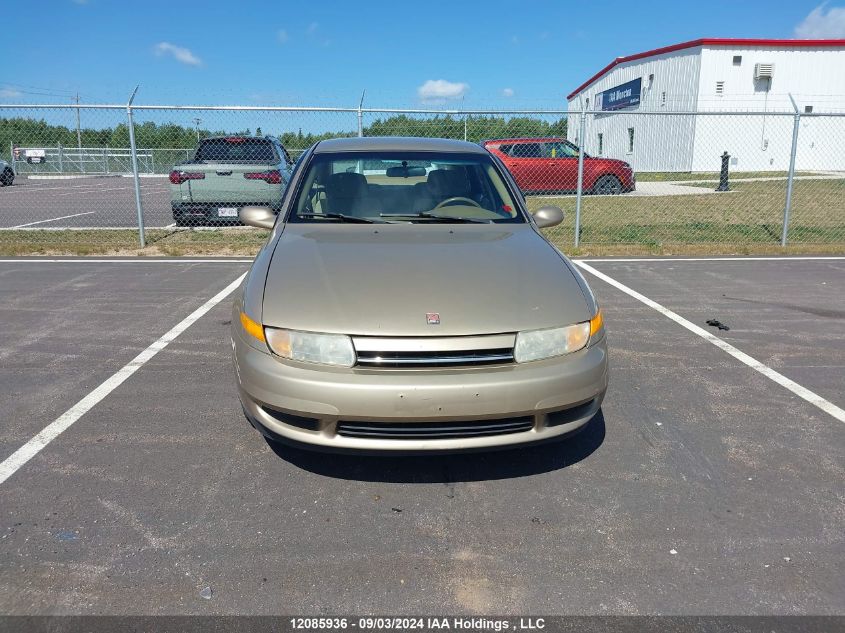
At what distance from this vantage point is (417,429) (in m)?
2.74

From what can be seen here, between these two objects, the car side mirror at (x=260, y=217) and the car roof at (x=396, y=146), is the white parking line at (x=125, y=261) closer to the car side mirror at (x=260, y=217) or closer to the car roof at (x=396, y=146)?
the car roof at (x=396, y=146)

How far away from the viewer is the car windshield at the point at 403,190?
4207mm

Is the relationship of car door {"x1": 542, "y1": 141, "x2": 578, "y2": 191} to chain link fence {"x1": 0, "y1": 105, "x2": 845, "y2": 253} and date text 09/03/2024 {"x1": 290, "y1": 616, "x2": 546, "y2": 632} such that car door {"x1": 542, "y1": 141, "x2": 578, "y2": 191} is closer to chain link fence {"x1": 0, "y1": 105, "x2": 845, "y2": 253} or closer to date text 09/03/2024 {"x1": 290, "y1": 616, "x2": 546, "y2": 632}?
chain link fence {"x1": 0, "y1": 105, "x2": 845, "y2": 253}

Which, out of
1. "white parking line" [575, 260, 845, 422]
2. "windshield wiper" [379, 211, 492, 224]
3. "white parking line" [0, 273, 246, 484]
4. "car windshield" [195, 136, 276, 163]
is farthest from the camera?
"car windshield" [195, 136, 276, 163]

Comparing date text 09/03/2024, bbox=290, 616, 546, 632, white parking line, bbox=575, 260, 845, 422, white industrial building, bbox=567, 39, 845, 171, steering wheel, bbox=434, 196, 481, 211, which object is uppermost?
white industrial building, bbox=567, 39, 845, 171

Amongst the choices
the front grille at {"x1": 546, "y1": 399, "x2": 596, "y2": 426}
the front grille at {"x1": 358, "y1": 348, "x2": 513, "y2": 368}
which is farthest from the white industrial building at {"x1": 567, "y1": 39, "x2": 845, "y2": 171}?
the front grille at {"x1": 358, "y1": 348, "x2": 513, "y2": 368}

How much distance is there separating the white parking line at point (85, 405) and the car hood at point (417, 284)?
1.47m

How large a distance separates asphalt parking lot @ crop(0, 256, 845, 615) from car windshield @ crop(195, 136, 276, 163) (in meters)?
6.25

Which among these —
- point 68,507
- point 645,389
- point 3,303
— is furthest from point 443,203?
point 3,303

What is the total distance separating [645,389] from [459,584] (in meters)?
2.31

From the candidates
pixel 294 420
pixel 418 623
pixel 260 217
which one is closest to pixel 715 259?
pixel 260 217

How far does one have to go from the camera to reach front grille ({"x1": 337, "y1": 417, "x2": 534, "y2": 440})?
8.97 ft

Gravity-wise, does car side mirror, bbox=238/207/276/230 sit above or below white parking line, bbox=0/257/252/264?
above

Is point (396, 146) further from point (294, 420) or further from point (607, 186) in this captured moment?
point (607, 186)
